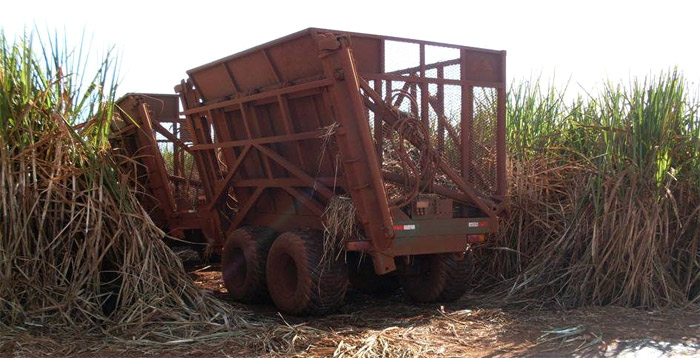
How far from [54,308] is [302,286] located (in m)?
2.17

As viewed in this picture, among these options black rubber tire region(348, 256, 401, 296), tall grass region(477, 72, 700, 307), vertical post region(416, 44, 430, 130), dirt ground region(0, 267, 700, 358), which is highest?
vertical post region(416, 44, 430, 130)

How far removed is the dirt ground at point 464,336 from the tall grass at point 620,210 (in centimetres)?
45

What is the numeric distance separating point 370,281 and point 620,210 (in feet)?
9.04

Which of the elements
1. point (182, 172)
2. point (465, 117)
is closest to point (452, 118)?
point (465, 117)

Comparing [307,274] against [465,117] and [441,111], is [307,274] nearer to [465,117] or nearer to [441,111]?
[441,111]

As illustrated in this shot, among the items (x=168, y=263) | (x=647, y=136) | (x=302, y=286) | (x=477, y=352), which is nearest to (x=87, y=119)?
(x=168, y=263)

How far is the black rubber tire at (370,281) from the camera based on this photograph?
27.8 ft

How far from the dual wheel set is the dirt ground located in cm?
19

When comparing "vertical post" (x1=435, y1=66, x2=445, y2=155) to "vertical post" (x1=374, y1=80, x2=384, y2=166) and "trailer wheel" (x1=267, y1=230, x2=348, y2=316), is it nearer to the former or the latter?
"vertical post" (x1=374, y1=80, x2=384, y2=166)

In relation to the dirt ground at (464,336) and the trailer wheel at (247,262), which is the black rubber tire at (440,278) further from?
the trailer wheel at (247,262)

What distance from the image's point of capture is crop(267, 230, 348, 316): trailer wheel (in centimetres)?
705

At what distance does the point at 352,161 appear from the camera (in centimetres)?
670

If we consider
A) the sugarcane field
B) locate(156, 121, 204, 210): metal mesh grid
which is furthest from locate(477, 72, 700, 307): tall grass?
locate(156, 121, 204, 210): metal mesh grid

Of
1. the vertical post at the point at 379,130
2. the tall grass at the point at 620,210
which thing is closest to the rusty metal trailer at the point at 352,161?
the vertical post at the point at 379,130
